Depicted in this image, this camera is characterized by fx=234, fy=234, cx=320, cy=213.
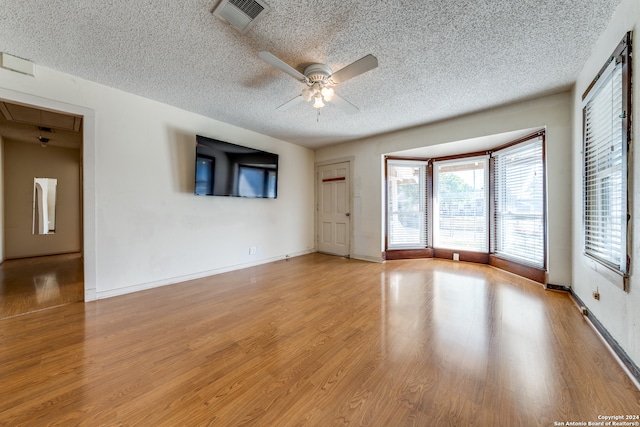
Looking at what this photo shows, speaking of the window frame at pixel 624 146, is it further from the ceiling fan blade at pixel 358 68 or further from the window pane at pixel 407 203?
the window pane at pixel 407 203

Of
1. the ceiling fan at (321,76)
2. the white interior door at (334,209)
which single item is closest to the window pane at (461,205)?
the white interior door at (334,209)

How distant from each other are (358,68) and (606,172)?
223cm

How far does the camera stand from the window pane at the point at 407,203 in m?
4.79

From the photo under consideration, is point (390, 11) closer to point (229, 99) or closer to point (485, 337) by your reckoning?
point (229, 99)

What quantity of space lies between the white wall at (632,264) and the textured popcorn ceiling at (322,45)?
123mm

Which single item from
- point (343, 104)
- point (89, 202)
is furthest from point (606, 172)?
point (89, 202)

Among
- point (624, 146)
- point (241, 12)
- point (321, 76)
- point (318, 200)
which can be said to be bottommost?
point (318, 200)

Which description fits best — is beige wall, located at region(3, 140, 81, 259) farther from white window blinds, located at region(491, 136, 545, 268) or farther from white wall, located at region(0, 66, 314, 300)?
white window blinds, located at region(491, 136, 545, 268)

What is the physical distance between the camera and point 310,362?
63.1 inches

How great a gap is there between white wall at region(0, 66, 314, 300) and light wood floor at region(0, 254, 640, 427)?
0.51 m

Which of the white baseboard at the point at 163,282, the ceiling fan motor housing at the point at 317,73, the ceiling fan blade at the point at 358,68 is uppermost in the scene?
the ceiling fan motor housing at the point at 317,73

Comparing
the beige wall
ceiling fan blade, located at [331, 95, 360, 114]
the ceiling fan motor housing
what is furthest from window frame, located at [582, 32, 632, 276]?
the beige wall

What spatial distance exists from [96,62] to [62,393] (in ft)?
9.18

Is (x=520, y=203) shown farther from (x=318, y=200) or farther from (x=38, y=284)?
(x=38, y=284)
